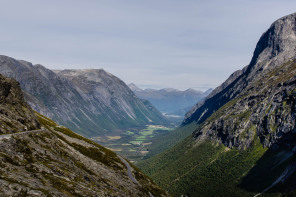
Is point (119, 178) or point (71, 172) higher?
point (71, 172)

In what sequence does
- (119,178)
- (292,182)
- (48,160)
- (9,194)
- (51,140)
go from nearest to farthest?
(9,194), (48,160), (51,140), (119,178), (292,182)

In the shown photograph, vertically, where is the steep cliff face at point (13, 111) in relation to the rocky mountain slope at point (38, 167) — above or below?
above

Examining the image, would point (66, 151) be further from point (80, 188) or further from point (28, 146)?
Answer: point (80, 188)

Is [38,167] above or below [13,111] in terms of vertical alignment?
below

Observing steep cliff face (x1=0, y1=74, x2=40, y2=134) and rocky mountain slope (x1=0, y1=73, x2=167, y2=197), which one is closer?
rocky mountain slope (x1=0, y1=73, x2=167, y2=197)

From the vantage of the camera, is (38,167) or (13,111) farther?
(13,111)

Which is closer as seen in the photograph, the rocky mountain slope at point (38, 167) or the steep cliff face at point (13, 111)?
the rocky mountain slope at point (38, 167)

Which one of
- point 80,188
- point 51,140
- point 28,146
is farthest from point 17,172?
point 51,140

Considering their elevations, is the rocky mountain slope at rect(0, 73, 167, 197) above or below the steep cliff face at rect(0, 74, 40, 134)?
below
